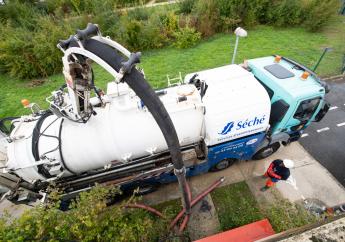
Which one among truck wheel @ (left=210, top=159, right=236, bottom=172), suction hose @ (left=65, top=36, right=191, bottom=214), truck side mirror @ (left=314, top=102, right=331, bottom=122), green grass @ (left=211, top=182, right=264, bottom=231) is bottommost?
green grass @ (left=211, top=182, right=264, bottom=231)

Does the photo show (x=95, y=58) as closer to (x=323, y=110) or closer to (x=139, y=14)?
(x=323, y=110)

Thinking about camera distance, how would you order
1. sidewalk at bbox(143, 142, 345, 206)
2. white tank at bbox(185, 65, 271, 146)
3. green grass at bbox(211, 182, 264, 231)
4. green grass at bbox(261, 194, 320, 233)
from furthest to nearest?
sidewalk at bbox(143, 142, 345, 206)
green grass at bbox(211, 182, 264, 231)
white tank at bbox(185, 65, 271, 146)
green grass at bbox(261, 194, 320, 233)

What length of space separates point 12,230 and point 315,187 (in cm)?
803

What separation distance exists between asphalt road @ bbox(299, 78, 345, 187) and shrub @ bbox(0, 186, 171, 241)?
22.7 ft

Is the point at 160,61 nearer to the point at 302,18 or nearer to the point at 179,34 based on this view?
the point at 179,34

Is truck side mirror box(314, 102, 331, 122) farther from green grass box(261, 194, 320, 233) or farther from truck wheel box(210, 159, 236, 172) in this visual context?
green grass box(261, 194, 320, 233)

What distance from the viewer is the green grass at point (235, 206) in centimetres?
619

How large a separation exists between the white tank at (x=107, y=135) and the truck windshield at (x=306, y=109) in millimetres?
3024

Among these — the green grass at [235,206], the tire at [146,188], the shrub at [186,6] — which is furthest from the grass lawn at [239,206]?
the shrub at [186,6]

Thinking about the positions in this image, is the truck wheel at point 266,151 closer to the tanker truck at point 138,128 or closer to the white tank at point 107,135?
the tanker truck at point 138,128

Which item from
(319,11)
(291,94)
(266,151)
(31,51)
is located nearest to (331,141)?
(266,151)

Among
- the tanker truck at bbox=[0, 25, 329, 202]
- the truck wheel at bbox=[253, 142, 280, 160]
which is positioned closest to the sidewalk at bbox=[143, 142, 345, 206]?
the truck wheel at bbox=[253, 142, 280, 160]

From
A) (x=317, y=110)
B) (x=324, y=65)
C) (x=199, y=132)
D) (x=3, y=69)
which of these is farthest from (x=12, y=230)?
(x=324, y=65)

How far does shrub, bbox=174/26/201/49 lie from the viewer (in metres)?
13.3
